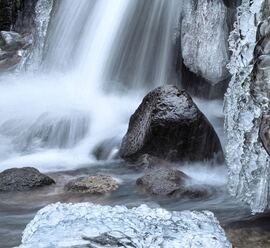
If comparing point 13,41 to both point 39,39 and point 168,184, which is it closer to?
point 39,39

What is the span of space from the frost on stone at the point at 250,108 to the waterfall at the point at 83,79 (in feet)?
8.34

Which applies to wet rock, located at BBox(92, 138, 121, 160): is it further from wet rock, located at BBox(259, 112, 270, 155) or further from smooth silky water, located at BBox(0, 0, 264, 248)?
wet rock, located at BBox(259, 112, 270, 155)

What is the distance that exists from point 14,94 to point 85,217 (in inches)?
237

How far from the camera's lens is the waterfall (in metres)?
7.39

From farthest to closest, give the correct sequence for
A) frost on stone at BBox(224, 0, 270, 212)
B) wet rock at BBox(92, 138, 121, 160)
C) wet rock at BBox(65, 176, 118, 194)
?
wet rock at BBox(92, 138, 121, 160), wet rock at BBox(65, 176, 118, 194), frost on stone at BBox(224, 0, 270, 212)

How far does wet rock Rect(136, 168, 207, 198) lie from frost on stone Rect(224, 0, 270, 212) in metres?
0.66

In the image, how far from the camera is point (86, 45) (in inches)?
386

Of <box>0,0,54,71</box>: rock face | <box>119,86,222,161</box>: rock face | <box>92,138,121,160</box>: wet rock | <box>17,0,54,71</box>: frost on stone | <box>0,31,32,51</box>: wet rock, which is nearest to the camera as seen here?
<box>119,86,222,161</box>: rock face

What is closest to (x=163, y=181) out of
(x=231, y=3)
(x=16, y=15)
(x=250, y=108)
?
(x=250, y=108)

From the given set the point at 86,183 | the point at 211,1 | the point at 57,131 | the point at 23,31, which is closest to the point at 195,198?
the point at 86,183

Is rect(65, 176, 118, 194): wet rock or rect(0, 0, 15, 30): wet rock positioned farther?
rect(0, 0, 15, 30): wet rock

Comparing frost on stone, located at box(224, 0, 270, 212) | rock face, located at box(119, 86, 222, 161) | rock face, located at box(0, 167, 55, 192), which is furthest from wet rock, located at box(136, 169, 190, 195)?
rock face, located at box(0, 167, 55, 192)

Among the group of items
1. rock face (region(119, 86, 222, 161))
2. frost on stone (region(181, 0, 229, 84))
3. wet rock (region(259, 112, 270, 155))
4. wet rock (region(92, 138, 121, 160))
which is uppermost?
frost on stone (region(181, 0, 229, 84))

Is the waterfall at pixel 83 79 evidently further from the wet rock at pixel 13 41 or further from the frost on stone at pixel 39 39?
the wet rock at pixel 13 41
